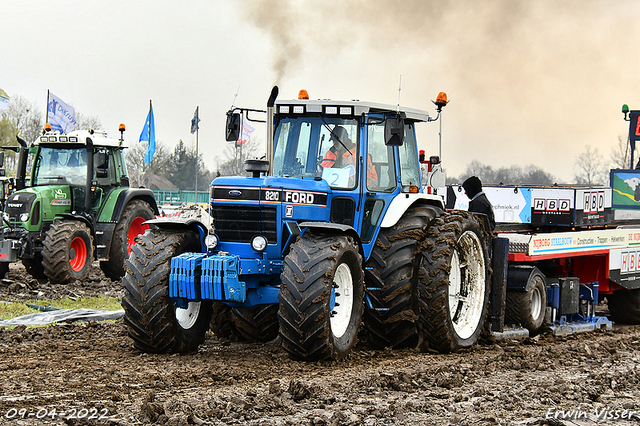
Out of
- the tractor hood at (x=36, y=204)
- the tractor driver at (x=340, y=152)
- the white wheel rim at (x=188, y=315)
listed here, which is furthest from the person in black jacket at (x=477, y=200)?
the tractor hood at (x=36, y=204)

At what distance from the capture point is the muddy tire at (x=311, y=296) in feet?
21.9

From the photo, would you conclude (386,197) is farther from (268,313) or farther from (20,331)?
(20,331)

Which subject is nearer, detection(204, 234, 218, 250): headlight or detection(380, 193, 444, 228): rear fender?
detection(204, 234, 218, 250): headlight

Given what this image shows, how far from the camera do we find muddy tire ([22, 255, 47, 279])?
46.0ft

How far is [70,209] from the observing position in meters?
14.6

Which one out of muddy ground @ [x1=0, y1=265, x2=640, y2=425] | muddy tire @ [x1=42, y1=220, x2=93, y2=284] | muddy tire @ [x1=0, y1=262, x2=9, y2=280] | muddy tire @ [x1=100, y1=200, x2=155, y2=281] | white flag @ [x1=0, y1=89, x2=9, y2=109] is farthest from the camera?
white flag @ [x1=0, y1=89, x2=9, y2=109]

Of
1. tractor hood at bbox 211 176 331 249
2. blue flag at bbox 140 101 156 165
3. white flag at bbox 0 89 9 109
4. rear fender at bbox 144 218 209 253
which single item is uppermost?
white flag at bbox 0 89 9 109

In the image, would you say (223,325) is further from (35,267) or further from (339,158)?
(35,267)

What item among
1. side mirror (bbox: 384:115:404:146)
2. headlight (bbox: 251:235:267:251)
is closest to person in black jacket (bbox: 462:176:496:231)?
side mirror (bbox: 384:115:404:146)

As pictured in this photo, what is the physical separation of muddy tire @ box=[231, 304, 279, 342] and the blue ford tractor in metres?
0.01

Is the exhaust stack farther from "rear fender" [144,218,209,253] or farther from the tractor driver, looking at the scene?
"rear fender" [144,218,209,253]

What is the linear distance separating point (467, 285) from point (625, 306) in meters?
5.04

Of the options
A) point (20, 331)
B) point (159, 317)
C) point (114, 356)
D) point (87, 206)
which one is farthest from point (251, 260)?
point (87, 206)

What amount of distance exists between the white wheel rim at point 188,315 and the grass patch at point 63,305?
12.7ft
